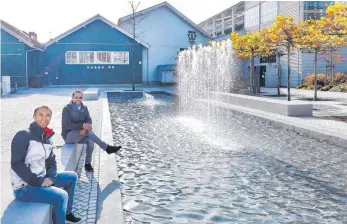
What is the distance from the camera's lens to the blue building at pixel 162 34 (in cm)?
4594

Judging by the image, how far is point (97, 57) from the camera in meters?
44.1

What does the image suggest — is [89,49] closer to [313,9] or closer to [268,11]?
[268,11]

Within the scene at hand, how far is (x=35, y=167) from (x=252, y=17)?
1946 inches

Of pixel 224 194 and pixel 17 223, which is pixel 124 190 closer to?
pixel 224 194

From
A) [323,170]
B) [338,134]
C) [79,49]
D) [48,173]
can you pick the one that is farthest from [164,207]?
[79,49]

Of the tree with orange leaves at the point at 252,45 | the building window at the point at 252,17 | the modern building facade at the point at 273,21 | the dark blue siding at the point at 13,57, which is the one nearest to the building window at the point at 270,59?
the modern building facade at the point at 273,21

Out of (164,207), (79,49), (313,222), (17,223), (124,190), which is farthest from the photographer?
(79,49)

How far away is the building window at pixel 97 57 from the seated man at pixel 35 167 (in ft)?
135

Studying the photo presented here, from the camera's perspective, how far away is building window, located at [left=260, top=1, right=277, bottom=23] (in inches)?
1735

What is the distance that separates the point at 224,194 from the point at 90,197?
210 centimetres

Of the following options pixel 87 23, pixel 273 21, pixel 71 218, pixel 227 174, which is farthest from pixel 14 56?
pixel 71 218

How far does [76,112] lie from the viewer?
7320 mm

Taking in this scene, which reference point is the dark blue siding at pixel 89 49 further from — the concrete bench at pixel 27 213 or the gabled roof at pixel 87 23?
the concrete bench at pixel 27 213

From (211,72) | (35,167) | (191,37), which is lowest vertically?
(35,167)
